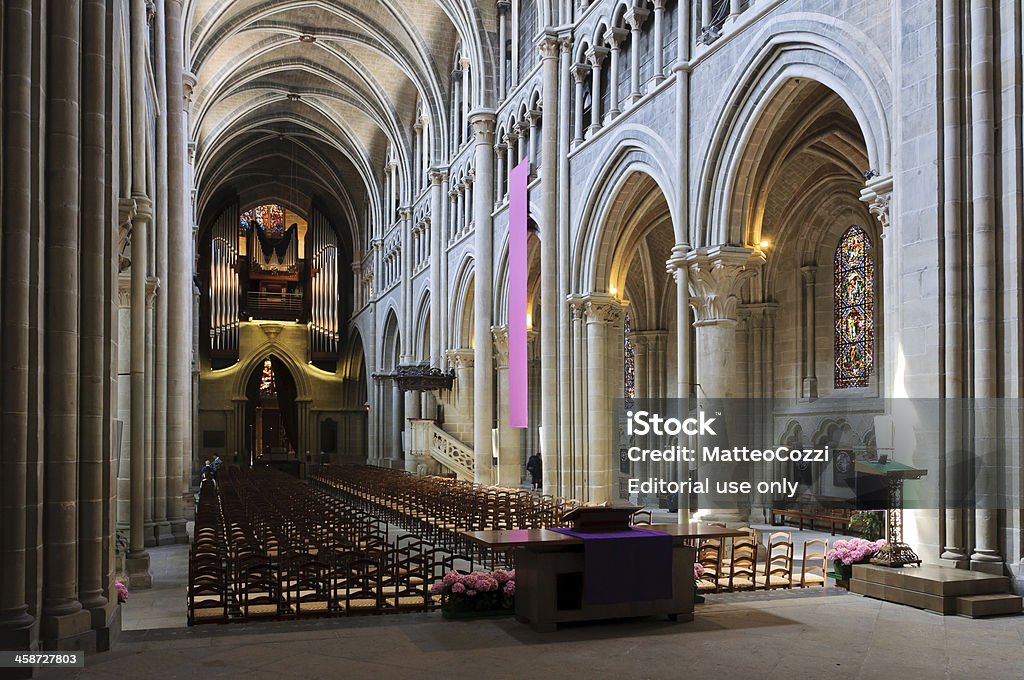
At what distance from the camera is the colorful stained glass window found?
2089cm

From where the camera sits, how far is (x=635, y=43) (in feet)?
63.5

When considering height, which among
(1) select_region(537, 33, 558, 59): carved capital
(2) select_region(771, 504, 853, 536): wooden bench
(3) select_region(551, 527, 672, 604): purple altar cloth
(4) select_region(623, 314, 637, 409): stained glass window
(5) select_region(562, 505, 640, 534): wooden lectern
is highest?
(1) select_region(537, 33, 558, 59): carved capital

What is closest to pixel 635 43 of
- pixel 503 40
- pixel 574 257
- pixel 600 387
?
pixel 574 257

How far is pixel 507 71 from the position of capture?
93.3ft

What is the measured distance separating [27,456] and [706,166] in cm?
1192

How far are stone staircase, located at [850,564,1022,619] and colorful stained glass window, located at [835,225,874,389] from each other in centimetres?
1143

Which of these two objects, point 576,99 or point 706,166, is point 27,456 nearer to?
point 706,166

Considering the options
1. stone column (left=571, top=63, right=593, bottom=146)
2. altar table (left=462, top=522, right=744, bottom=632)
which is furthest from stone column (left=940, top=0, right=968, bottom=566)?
stone column (left=571, top=63, right=593, bottom=146)

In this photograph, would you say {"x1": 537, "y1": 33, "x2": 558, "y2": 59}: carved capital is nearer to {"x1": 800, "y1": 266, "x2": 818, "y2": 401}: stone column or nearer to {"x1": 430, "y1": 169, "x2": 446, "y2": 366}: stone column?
{"x1": 800, "y1": 266, "x2": 818, "y2": 401}: stone column

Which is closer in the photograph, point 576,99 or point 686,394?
point 686,394

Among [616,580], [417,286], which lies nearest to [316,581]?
[616,580]

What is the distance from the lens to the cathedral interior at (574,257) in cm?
773

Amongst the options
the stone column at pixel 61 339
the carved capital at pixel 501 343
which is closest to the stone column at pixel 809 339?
the carved capital at pixel 501 343

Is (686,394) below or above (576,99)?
below
